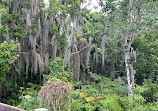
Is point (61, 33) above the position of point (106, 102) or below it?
above

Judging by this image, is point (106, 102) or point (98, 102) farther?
point (98, 102)

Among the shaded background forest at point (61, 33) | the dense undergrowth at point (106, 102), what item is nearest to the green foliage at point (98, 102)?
the dense undergrowth at point (106, 102)

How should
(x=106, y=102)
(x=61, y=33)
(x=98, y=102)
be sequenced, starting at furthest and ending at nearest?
(x=61, y=33)
(x=98, y=102)
(x=106, y=102)

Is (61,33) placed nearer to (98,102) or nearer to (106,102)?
(98,102)

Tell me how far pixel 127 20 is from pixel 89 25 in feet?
7.24

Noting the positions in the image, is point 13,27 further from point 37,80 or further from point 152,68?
point 152,68

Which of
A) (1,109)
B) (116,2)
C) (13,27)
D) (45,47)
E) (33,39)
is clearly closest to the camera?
(1,109)

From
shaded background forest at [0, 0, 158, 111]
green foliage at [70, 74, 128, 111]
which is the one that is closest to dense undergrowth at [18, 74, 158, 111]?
green foliage at [70, 74, 128, 111]

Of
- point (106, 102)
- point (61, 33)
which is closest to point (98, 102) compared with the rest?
point (106, 102)

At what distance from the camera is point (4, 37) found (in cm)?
703

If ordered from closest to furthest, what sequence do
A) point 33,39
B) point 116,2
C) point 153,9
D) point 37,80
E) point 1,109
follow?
1. point 1,109
2. point 153,9
3. point 116,2
4. point 33,39
5. point 37,80

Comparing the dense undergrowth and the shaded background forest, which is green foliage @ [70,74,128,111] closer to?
the dense undergrowth

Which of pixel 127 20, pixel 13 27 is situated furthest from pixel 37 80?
pixel 127 20

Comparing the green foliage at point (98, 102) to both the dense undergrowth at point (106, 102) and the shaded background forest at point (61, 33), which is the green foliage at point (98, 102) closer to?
the dense undergrowth at point (106, 102)
